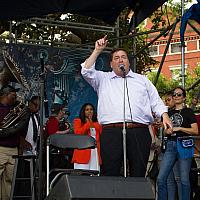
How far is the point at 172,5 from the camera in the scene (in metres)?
15.9

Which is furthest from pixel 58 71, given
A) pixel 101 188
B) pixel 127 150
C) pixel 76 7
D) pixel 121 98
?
pixel 101 188

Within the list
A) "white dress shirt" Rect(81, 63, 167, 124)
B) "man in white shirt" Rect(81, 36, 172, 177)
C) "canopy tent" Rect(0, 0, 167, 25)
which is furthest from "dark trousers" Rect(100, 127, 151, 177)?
"canopy tent" Rect(0, 0, 167, 25)

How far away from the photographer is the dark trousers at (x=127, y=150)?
16.2 ft

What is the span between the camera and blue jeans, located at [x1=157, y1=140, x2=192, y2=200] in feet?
21.9

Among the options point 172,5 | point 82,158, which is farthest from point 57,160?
point 172,5

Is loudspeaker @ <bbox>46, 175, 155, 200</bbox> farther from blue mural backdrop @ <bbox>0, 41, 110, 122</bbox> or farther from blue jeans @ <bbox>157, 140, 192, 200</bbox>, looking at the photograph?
blue mural backdrop @ <bbox>0, 41, 110, 122</bbox>

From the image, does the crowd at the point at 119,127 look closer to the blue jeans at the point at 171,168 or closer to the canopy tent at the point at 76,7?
the blue jeans at the point at 171,168

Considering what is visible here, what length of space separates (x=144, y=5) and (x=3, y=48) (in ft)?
7.93

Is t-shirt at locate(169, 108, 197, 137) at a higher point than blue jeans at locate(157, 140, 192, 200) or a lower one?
higher

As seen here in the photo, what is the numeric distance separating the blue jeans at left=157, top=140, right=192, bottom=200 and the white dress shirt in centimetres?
170

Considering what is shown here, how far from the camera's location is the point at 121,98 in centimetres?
501

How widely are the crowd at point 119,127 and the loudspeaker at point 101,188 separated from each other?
1.04m

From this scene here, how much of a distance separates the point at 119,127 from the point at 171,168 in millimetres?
2135

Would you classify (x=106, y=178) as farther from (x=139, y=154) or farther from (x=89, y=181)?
(x=139, y=154)
